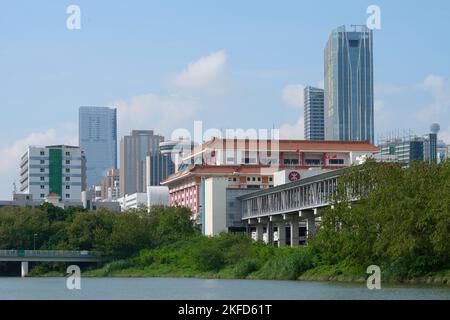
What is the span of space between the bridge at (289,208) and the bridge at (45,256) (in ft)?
49.1

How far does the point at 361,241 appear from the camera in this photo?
192ft

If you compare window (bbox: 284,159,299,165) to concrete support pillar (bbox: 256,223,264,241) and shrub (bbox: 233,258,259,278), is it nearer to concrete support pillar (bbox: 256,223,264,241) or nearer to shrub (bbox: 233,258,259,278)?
concrete support pillar (bbox: 256,223,264,241)

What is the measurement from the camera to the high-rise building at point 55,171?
194625 millimetres

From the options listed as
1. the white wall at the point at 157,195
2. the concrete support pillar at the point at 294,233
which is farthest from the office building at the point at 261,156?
the white wall at the point at 157,195

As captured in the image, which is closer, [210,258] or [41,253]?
[210,258]

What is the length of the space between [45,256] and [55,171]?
98803mm

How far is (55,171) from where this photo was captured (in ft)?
642

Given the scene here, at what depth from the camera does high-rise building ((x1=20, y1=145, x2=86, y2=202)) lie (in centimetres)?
19462

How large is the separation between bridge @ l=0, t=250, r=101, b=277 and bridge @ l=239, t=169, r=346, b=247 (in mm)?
14977

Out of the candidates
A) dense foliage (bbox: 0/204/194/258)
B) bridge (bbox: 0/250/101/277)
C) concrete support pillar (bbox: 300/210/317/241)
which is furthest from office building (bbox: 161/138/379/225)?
concrete support pillar (bbox: 300/210/317/241)

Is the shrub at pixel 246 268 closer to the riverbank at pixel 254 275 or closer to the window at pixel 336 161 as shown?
the riverbank at pixel 254 275

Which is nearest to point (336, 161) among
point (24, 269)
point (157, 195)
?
point (24, 269)

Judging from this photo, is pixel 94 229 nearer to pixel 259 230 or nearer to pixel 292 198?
pixel 259 230
